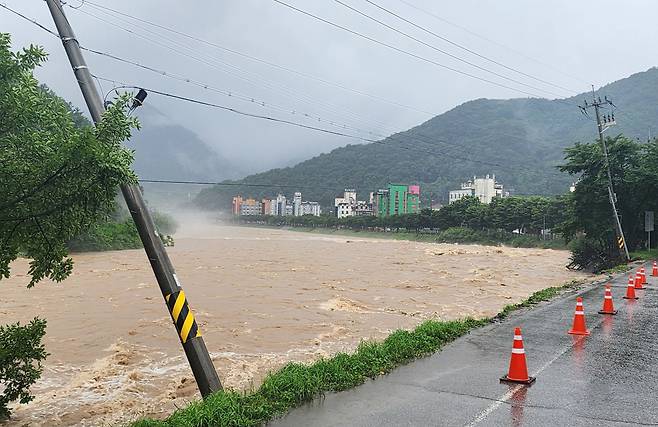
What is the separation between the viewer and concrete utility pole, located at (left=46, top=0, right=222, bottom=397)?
7539 mm

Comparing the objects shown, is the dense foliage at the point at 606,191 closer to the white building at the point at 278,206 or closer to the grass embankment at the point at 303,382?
the grass embankment at the point at 303,382

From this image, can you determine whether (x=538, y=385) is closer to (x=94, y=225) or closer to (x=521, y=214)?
(x=94, y=225)

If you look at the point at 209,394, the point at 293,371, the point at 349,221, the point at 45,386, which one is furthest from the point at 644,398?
the point at 349,221

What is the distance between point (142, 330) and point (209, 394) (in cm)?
1023

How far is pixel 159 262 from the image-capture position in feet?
25.2

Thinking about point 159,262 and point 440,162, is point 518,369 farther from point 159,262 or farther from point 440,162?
point 440,162

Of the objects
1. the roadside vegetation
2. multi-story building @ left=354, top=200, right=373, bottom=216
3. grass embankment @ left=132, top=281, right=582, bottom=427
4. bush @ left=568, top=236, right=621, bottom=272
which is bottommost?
grass embankment @ left=132, top=281, right=582, bottom=427

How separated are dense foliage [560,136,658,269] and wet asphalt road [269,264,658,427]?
26.1 meters

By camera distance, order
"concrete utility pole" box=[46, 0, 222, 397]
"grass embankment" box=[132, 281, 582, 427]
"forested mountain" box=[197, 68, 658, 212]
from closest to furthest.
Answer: "grass embankment" box=[132, 281, 582, 427]
"concrete utility pole" box=[46, 0, 222, 397]
"forested mountain" box=[197, 68, 658, 212]

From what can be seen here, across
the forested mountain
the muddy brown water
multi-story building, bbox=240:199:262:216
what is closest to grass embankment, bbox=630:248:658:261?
the muddy brown water

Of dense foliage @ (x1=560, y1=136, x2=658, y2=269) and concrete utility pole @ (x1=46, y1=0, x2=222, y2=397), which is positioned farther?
dense foliage @ (x1=560, y1=136, x2=658, y2=269)

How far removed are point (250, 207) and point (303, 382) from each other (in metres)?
162

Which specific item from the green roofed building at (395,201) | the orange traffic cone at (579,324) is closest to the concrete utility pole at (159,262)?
the orange traffic cone at (579,324)

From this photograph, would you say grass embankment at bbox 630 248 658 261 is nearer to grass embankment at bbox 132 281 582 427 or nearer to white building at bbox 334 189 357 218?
grass embankment at bbox 132 281 582 427
